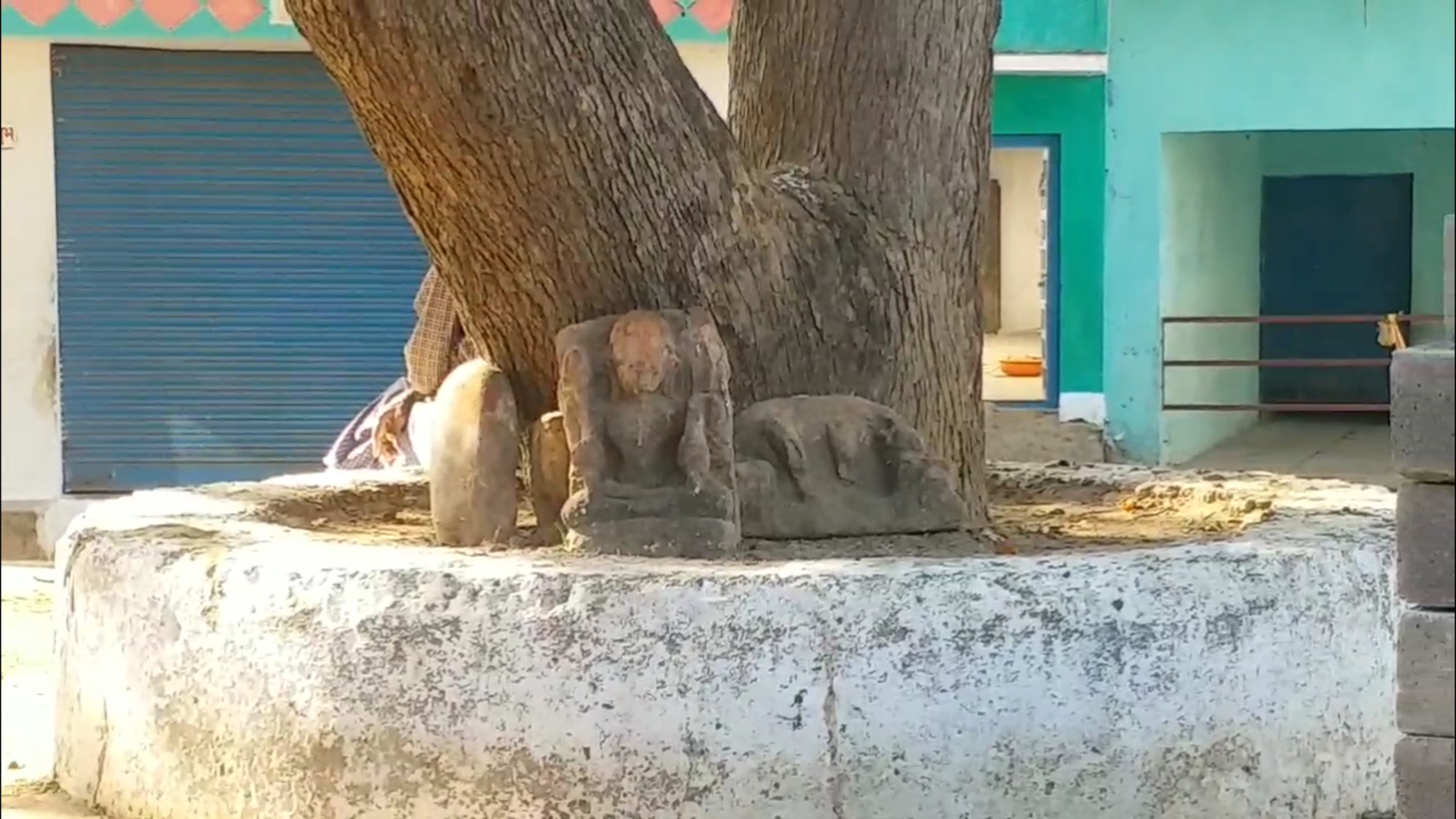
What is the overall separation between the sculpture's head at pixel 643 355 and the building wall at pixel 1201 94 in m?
6.85

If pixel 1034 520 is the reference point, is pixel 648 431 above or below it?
above

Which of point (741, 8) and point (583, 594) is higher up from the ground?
point (741, 8)

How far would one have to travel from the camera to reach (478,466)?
462 cm

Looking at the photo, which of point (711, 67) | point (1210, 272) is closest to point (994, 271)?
point (1210, 272)

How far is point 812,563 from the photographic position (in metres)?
3.86

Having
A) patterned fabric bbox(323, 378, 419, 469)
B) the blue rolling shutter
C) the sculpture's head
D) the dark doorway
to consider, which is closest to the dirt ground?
the sculpture's head

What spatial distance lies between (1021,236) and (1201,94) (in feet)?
12.7

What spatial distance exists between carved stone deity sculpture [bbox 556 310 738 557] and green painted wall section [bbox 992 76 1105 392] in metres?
6.79

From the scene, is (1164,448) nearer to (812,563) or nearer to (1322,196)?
(1322,196)

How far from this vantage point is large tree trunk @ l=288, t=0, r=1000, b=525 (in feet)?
13.6

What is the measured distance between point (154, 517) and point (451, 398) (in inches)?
28.2

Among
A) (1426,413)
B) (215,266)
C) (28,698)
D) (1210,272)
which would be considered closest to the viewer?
(1426,413)

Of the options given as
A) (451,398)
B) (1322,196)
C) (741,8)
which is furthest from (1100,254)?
(451,398)

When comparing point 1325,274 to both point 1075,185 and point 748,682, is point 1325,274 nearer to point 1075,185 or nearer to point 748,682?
point 1075,185
